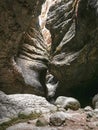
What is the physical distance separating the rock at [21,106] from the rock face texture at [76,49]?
5.79 metres

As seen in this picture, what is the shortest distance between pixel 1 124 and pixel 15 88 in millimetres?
8937

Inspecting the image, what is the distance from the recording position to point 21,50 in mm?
21484

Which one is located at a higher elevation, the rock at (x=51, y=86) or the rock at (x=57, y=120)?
the rock at (x=51, y=86)

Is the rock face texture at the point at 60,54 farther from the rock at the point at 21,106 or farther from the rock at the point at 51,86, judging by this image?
the rock at the point at 21,106

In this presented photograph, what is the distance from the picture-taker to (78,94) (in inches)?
770

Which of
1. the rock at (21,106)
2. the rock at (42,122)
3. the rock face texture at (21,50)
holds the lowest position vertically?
the rock at (42,122)

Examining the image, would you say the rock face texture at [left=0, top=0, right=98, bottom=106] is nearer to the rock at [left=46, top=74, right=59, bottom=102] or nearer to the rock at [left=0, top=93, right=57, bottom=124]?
the rock at [left=46, top=74, right=59, bottom=102]

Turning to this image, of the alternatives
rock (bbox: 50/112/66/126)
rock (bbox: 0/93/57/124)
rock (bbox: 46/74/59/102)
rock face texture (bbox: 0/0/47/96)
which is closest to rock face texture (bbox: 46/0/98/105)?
rock (bbox: 46/74/59/102)

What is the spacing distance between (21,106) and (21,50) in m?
9.92

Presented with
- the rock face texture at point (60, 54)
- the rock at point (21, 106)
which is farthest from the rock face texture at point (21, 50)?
the rock at point (21, 106)

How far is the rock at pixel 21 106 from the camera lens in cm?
1116

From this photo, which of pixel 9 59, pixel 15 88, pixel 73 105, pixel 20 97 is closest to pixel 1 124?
pixel 20 97

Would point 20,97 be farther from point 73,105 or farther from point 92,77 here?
point 92,77

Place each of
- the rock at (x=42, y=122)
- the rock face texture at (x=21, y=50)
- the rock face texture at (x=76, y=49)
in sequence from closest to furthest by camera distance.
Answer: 1. the rock at (x=42, y=122)
2. the rock face texture at (x=21, y=50)
3. the rock face texture at (x=76, y=49)
